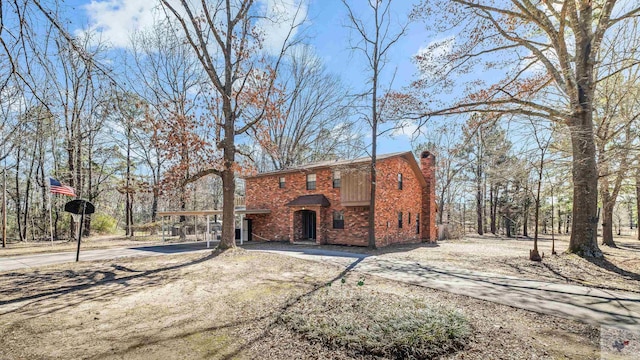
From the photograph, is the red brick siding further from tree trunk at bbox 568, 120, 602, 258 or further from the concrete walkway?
tree trunk at bbox 568, 120, 602, 258

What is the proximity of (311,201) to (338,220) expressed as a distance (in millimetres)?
1906

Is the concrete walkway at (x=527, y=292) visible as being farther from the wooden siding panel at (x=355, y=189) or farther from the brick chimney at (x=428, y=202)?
the brick chimney at (x=428, y=202)

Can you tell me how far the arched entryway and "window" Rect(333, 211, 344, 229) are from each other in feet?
7.74

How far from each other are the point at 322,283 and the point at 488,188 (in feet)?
106

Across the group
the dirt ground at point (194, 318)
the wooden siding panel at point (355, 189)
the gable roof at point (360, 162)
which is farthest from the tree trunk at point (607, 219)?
the dirt ground at point (194, 318)

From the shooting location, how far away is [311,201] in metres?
17.1

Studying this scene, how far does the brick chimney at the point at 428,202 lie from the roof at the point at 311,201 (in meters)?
7.84

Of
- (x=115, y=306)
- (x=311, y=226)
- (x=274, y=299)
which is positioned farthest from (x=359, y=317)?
(x=311, y=226)

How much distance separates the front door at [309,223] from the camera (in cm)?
1922

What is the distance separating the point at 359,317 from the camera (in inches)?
180

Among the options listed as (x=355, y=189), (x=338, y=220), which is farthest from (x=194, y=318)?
(x=338, y=220)

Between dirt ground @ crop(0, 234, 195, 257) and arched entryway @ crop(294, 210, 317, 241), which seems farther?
arched entryway @ crop(294, 210, 317, 241)

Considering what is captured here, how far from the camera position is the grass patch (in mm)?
3674

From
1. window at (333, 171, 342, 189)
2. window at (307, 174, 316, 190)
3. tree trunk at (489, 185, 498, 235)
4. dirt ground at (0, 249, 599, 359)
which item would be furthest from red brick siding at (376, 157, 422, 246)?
tree trunk at (489, 185, 498, 235)
